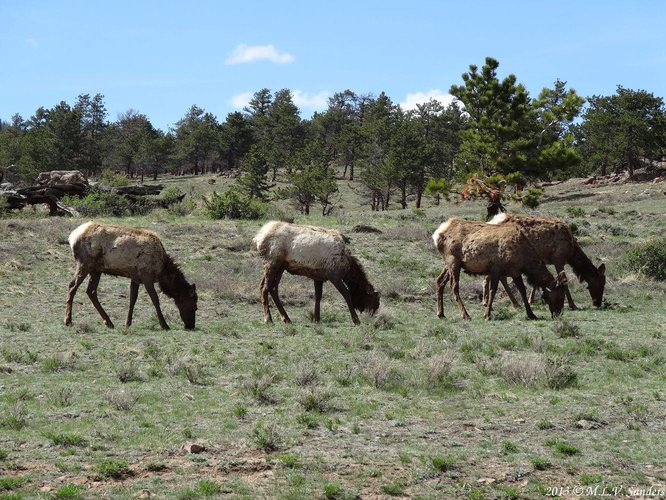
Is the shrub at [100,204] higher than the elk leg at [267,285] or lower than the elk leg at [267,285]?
higher

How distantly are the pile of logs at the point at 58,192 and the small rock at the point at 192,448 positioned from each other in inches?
1208

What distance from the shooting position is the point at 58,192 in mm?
39156

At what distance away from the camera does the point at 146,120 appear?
412 feet

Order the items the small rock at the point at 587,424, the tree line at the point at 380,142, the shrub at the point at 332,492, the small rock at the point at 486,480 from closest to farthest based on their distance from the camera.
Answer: the shrub at the point at 332,492 < the small rock at the point at 486,480 < the small rock at the point at 587,424 < the tree line at the point at 380,142

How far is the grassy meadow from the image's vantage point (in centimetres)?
769

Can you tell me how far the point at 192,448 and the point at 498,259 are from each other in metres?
11.5

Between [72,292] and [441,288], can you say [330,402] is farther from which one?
[441,288]

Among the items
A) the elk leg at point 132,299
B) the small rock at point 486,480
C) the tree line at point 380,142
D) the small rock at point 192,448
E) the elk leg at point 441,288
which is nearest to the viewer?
the small rock at point 486,480

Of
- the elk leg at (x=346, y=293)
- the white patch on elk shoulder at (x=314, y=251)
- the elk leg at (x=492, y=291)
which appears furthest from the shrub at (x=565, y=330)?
the white patch on elk shoulder at (x=314, y=251)

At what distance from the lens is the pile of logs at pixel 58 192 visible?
37.5 meters

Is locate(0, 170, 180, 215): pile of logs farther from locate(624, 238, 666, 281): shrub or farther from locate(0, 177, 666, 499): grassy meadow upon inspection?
locate(624, 238, 666, 281): shrub

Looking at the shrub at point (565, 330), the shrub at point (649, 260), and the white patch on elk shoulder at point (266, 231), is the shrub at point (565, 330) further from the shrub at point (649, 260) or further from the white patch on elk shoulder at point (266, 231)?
the shrub at point (649, 260)

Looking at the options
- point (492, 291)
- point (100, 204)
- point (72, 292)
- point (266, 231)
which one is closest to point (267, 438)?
point (266, 231)

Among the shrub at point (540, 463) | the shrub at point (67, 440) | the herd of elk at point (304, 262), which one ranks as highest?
the herd of elk at point (304, 262)
